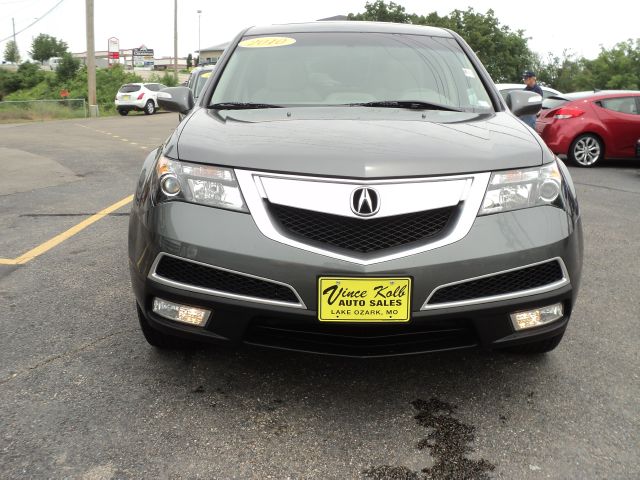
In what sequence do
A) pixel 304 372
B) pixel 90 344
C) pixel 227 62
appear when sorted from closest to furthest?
pixel 304 372 < pixel 90 344 < pixel 227 62

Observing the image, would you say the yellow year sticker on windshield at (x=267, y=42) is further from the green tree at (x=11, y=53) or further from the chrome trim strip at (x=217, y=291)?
the green tree at (x=11, y=53)

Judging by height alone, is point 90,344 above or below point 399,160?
below

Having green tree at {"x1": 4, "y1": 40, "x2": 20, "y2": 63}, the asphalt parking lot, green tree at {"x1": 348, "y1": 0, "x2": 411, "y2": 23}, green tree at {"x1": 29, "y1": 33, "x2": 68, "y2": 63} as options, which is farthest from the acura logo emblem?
green tree at {"x1": 29, "y1": 33, "x2": 68, "y2": 63}

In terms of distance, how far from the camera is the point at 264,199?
2457mm

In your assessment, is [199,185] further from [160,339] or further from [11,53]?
[11,53]

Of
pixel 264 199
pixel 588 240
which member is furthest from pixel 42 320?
pixel 588 240

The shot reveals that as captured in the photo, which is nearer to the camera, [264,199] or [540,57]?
[264,199]

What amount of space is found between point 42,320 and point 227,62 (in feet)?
5.83

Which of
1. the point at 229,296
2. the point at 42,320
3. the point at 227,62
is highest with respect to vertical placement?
the point at 227,62

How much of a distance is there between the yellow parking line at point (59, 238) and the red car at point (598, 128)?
7782 mm

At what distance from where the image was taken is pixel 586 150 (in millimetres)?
11602

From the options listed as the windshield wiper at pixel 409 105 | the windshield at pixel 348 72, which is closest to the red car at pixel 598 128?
the windshield at pixel 348 72

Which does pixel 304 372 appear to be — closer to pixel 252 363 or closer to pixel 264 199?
pixel 252 363

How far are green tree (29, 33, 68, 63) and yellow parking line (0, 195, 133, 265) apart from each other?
110094 millimetres
